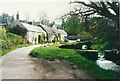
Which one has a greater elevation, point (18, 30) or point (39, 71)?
point (18, 30)

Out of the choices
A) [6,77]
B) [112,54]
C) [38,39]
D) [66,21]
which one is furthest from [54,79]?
[38,39]

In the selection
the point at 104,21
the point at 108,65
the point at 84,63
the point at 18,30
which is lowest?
the point at 108,65

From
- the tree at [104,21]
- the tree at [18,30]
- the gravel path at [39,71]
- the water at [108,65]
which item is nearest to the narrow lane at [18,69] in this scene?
the gravel path at [39,71]

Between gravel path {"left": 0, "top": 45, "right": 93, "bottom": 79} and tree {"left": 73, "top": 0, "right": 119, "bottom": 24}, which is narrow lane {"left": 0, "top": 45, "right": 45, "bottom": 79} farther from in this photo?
tree {"left": 73, "top": 0, "right": 119, "bottom": 24}

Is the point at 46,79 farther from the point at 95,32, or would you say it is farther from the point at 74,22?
the point at 74,22

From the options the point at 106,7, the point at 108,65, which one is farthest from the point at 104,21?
the point at 108,65

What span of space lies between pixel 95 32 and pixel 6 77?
32.5ft

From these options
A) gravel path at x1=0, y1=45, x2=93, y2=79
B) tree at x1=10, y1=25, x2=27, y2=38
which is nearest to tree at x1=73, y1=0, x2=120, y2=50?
gravel path at x1=0, y1=45, x2=93, y2=79

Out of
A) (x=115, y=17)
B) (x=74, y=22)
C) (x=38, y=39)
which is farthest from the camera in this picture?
(x=38, y=39)

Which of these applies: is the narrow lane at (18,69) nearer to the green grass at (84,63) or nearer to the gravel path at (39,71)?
the gravel path at (39,71)

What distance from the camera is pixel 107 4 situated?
66.0 ft

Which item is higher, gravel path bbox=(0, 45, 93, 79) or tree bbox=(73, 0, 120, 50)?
tree bbox=(73, 0, 120, 50)

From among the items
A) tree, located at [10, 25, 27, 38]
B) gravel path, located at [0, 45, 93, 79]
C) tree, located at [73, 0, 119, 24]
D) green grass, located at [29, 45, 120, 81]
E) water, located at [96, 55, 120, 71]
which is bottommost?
water, located at [96, 55, 120, 71]

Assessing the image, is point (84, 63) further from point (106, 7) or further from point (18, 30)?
point (18, 30)
